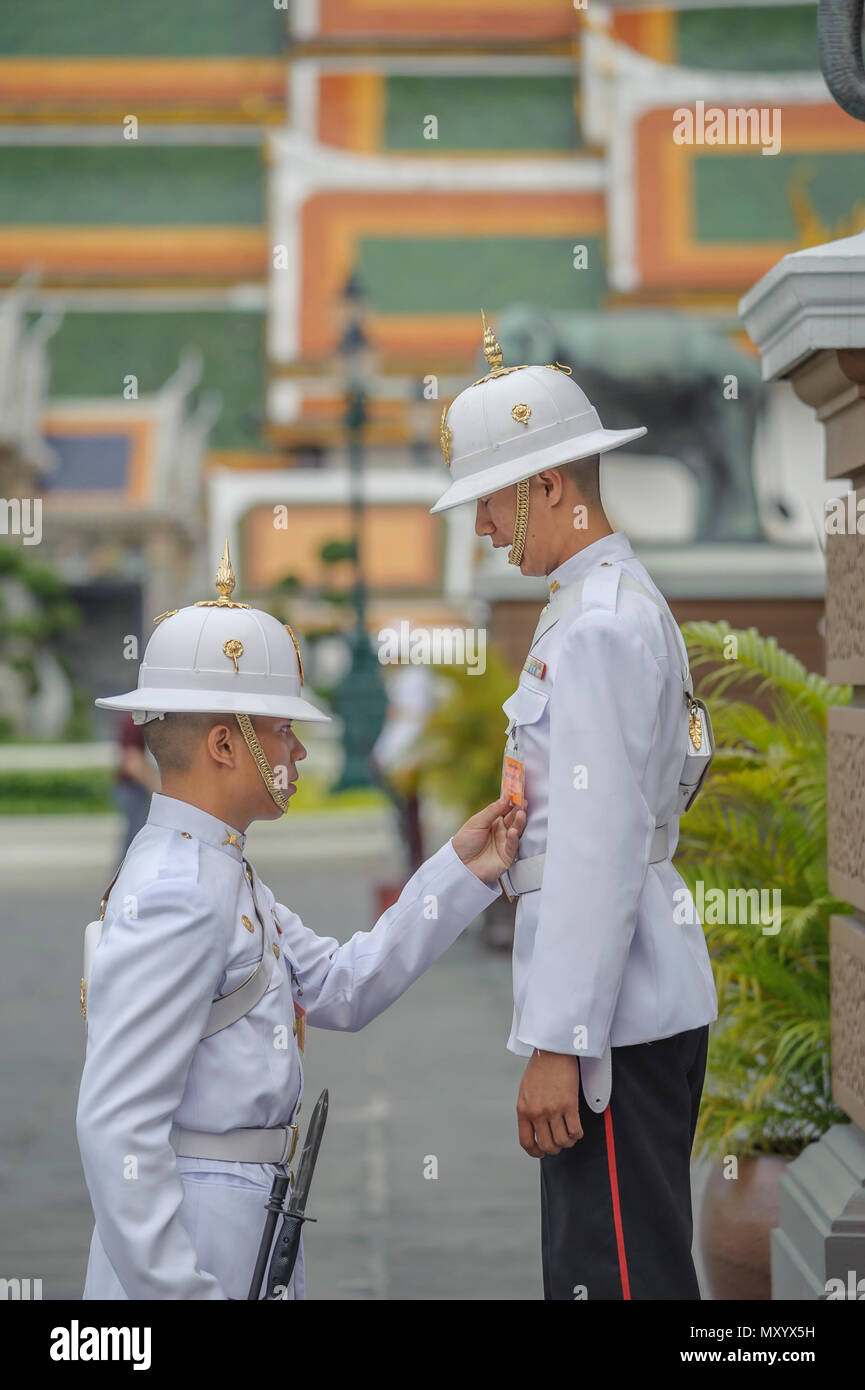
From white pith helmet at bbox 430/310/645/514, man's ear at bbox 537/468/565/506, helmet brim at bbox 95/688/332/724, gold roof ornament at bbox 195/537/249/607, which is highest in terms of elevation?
white pith helmet at bbox 430/310/645/514

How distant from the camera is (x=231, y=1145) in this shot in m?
2.50

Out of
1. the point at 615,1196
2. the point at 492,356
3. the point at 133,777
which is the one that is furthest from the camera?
the point at 133,777

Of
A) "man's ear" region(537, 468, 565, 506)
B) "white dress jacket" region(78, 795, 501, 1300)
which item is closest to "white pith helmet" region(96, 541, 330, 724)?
"white dress jacket" region(78, 795, 501, 1300)

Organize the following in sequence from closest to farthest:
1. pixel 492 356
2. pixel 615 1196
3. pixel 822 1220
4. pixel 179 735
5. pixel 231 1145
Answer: pixel 231 1145, pixel 179 735, pixel 615 1196, pixel 492 356, pixel 822 1220

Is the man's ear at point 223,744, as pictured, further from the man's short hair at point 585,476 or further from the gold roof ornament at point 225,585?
the man's short hair at point 585,476

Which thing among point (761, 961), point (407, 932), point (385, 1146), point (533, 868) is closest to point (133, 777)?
point (385, 1146)

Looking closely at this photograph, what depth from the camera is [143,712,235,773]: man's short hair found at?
2.59m

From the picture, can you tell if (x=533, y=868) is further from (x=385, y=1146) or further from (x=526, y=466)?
(x=385, y=1146)

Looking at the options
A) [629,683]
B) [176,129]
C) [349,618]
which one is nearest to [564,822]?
[629,683]

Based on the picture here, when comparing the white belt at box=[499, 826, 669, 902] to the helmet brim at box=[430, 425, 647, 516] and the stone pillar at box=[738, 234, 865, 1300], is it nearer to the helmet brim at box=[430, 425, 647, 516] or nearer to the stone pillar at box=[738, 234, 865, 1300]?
the helmet brim at box=[430, 425, 647, 516]

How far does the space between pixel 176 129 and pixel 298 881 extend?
3433cm

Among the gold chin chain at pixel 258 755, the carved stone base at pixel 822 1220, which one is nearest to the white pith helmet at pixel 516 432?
the gold chin chain at pixel 258 755

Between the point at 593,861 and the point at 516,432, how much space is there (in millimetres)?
666

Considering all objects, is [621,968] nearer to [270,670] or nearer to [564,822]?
[564,822]
